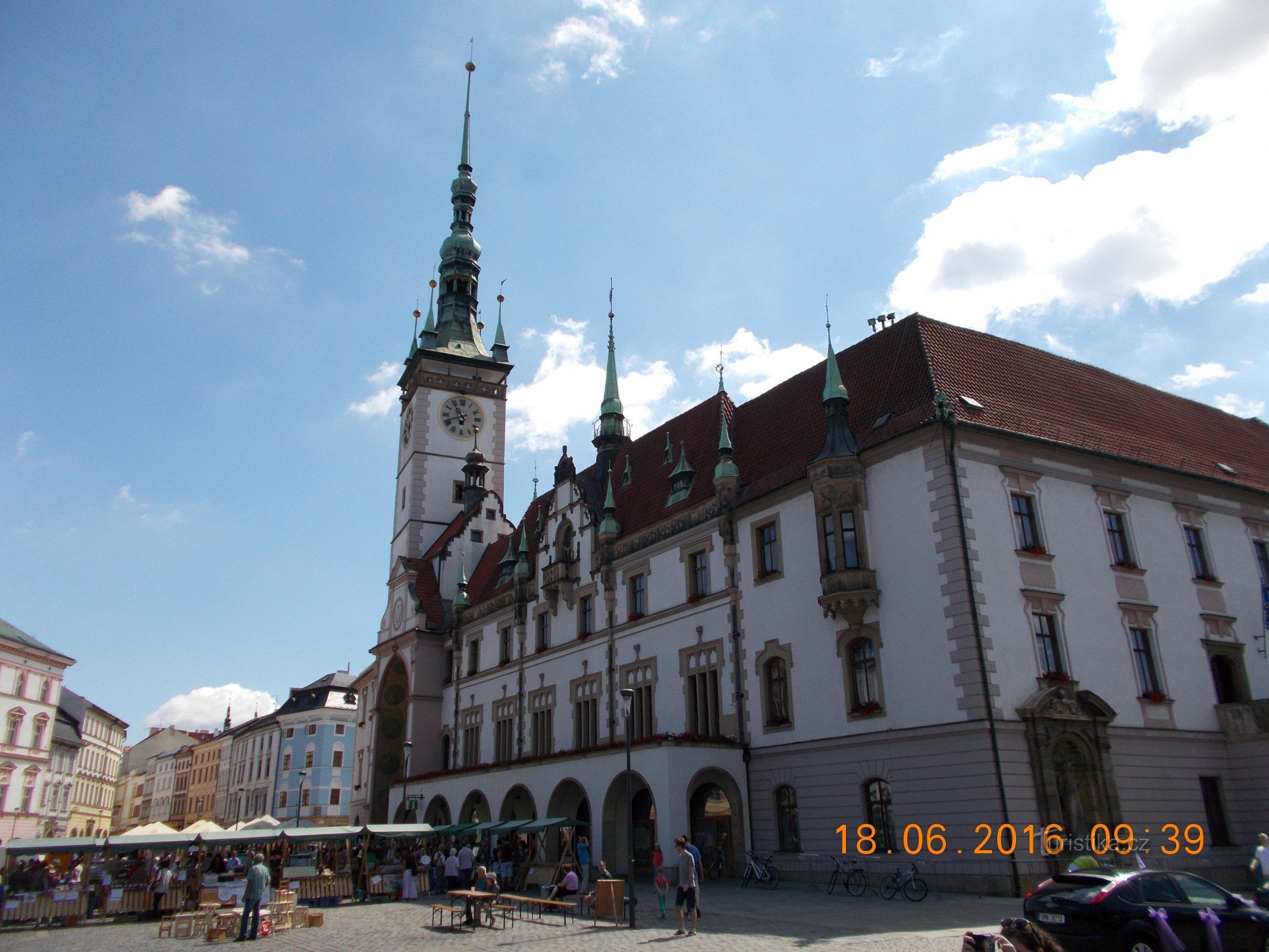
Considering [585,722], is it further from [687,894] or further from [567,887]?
[687,894]

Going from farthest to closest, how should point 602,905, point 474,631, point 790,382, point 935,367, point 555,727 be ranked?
point 474,631 → point 555,727 → point 790,382 → point 935,367 → point 602,905

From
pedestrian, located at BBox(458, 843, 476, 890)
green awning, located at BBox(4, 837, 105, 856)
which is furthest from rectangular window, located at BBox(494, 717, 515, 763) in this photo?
green awning, located at BBox(4, 837, 105, 856)

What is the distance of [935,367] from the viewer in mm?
27375

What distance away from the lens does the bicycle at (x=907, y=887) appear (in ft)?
68.7

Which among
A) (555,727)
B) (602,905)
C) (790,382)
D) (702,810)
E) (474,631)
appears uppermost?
(790,382)

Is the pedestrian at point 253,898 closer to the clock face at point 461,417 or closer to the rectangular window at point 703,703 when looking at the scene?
the rectangular window at point 703,703

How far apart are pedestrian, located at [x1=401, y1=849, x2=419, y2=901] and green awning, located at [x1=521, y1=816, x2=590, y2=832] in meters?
3.56

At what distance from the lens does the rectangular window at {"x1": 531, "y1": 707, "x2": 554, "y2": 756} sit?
129ft

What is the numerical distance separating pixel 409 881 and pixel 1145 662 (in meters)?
22.5

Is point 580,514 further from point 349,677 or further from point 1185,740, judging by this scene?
point 349,677

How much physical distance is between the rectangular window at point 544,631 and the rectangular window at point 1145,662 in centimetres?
2318

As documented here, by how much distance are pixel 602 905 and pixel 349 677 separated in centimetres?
8319

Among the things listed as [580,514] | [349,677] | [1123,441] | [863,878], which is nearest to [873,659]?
[863,878]

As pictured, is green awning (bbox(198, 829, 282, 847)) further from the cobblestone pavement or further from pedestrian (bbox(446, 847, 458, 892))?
pedestrian (bbox(446, 847, 458, 892))
